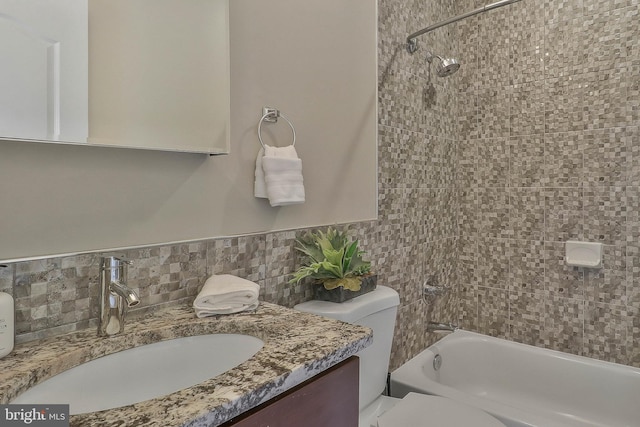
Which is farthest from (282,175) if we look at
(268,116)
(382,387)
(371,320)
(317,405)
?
(382,387)

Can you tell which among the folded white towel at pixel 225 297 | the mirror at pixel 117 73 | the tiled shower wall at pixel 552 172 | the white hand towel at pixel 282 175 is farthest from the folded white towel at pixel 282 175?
the tiled shower wall at pixel 552 172

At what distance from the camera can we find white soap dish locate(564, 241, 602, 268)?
1987mm

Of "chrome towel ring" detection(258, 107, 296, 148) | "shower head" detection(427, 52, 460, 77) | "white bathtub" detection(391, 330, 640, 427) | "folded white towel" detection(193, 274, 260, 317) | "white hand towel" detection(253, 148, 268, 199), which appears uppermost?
"shower head" detection(427, 52, 460, 77)

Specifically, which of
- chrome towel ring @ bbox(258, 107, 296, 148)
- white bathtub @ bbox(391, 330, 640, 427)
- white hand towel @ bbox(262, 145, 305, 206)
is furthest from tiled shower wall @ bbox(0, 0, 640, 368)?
chrome towel ring @ bbox(258, 107, 296, 148)

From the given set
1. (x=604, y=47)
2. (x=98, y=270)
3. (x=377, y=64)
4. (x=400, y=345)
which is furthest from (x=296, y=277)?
(x=604, y=47)

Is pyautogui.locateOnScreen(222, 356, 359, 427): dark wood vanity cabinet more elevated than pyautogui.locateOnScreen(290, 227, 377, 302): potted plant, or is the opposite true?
pyautogui.locateOnScreen(290, 227, 377, 302): potted plant

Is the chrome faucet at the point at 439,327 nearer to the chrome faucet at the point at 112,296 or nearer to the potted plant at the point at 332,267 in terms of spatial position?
the potted plant at the point at 332,267

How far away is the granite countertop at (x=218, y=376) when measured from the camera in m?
0.57

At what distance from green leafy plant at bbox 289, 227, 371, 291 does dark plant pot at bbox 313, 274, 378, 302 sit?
2 cm

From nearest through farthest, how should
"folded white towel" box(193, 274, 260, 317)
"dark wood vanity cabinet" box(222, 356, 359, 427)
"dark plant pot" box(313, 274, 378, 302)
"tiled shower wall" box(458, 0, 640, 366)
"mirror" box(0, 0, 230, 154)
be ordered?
1. "dark wood vanity cabinet" box(222, 356, 359, 427)
2. "mirror" box(0, 0, 230, 154)
3. "folded white towel" box(193, 274, 260, 317)
4. "dark plant pot" box(313, 274, 378, 302)
5. "tiled shower wall" box(458, 0, 640, 366)

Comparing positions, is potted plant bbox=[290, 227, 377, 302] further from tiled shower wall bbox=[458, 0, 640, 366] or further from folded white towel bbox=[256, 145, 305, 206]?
tiled shower wall bbox=[458, 0, 640, 366]

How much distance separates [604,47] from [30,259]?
2.45 metres

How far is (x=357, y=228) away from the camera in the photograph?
1.70 meters

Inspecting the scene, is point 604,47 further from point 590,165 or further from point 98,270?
point 98,270
